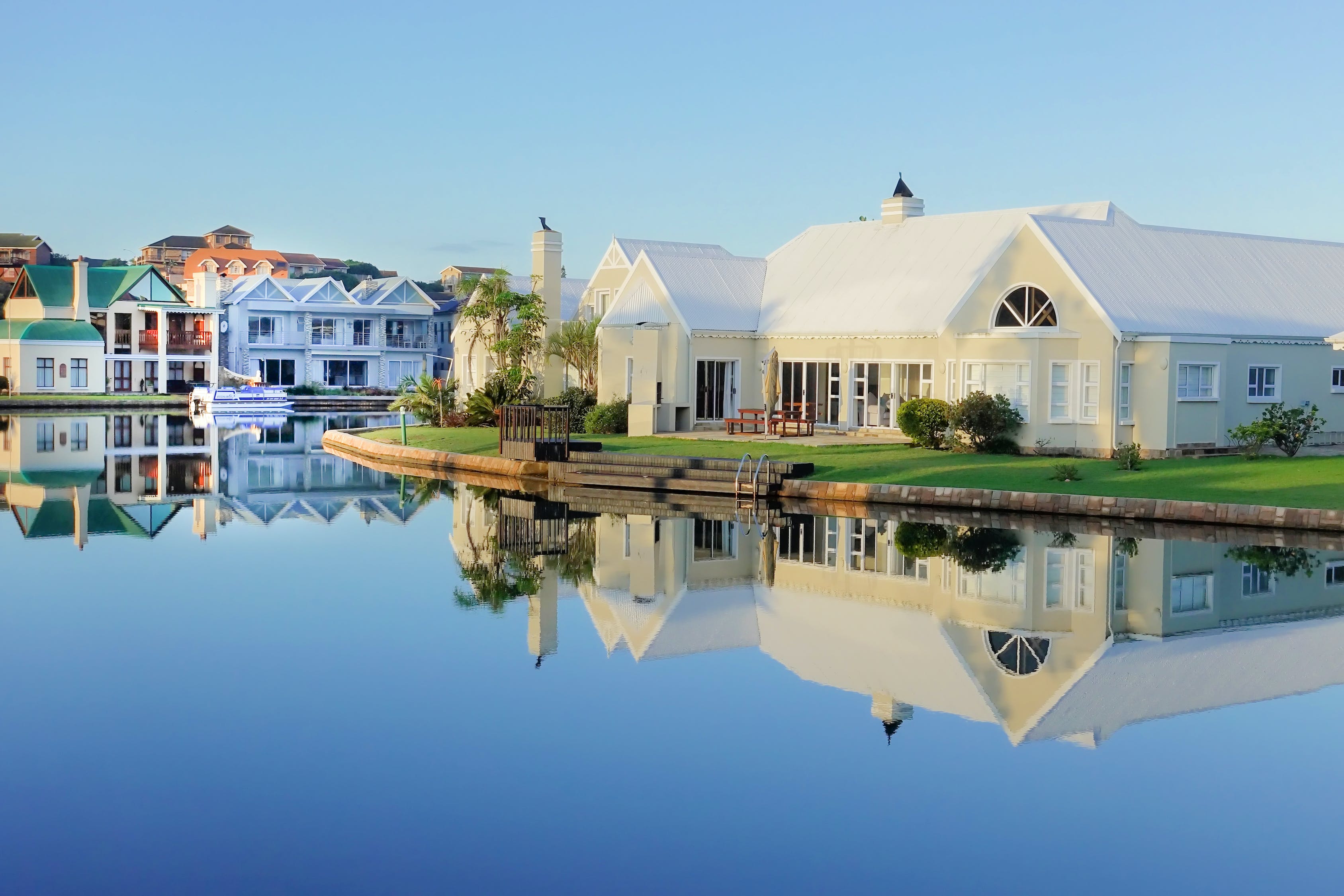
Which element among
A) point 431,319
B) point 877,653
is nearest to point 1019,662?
point 877,653

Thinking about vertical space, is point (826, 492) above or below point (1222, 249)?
below

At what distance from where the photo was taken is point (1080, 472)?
27484 mm

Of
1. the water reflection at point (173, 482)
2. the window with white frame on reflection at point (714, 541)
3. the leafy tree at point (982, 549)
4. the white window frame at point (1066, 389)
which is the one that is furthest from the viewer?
the white window frame at point (1066, 389)

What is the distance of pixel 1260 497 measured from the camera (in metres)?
24.3

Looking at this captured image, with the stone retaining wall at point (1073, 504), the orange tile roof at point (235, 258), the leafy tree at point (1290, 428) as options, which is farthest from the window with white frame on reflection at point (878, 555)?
the orange tile roof at point (235, 258)

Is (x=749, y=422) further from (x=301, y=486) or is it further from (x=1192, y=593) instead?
(x=1192, y=593)

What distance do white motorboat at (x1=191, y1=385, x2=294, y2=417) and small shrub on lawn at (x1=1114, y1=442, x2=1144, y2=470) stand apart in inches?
1836

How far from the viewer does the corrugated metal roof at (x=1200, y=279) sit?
1220 inches

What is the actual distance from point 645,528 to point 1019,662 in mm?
10553

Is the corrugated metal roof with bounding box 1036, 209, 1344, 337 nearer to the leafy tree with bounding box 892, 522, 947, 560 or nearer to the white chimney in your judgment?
the leafy tree with bounding box 892, 522, 947, 560

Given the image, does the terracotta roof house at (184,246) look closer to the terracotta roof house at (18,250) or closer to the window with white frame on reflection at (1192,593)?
the terracotta roof house at (18,250)

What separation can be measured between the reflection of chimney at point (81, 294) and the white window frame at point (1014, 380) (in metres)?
60.5

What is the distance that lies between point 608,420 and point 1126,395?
1341 cm

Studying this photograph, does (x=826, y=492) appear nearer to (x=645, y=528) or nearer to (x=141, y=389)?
(x=645, y=528)
